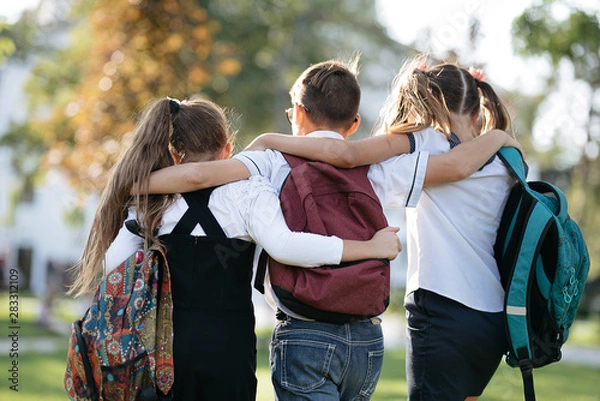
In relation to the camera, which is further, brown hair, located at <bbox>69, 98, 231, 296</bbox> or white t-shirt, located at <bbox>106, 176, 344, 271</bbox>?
brown hair, located at <bbox>69, 98, 231, 296</bbox>

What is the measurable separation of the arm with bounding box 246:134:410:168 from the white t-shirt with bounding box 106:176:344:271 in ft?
0.62

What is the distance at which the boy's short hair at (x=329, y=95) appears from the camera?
2.88 m

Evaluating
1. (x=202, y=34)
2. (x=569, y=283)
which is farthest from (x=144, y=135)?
(x=202, y=34)

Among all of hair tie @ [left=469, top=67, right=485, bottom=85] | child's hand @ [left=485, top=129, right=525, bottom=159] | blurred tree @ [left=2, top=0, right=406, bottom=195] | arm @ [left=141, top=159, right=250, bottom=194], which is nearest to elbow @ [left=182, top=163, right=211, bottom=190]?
arm @ [left=141, top=159, right=250, bottom=194]

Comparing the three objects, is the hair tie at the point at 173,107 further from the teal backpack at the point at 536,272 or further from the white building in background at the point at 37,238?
the white building in background at the point at 37,238

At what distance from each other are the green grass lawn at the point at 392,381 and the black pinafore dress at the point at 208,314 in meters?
3.75

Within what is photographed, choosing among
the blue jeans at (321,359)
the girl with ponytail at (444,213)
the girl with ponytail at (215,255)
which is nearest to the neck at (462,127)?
the girl with ponytail at (444,213)

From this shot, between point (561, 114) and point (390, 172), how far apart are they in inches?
360

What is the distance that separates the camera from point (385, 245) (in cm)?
269

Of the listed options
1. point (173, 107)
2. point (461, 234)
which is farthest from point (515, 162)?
point (173, 107)

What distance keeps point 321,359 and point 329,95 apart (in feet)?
3.22

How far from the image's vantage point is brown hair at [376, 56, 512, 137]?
9.95 feet

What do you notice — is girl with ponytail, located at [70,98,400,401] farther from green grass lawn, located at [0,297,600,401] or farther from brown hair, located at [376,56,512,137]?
green grass lawn, located at [0,297,600,401]

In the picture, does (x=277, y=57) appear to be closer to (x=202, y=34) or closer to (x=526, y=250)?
(x=202, y=34)
